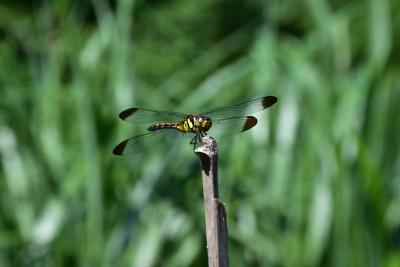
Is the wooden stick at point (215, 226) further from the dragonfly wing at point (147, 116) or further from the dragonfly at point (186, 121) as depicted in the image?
the dragonfly wing at point (147, 116)

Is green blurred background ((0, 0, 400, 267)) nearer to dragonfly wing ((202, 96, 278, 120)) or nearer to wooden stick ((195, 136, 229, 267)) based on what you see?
dragonfly wing ((202, 96, 278, 120))

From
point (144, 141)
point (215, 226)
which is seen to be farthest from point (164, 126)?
point (215, 226)

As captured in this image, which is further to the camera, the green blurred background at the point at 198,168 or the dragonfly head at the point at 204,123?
the green blurred background at the point at 198,168

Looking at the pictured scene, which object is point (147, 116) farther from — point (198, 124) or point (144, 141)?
point (198, 124)

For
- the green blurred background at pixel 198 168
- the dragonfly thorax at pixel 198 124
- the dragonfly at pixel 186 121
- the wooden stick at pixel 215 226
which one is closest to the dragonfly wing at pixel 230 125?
the dragonfly at pixel 186 121

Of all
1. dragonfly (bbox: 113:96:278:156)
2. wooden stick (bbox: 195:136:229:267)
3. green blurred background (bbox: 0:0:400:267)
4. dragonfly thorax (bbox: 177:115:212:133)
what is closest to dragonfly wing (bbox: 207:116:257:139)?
dragonfly (bbox: 113:96:278:156)
